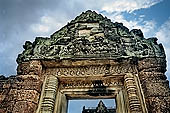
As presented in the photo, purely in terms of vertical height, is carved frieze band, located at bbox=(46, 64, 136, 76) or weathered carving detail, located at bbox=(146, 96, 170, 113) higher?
carved frieze band, located at bbox=(46, 64, 136, 76)

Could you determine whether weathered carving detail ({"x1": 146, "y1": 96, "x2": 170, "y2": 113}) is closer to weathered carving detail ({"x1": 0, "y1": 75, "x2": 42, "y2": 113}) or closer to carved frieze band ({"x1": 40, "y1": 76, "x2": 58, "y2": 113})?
carved frieze band ({"x1": 40, "y1": 76, "x2": 58, "y2": 113})

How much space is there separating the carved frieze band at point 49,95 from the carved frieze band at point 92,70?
312 mm

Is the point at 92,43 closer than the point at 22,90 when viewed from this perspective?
No

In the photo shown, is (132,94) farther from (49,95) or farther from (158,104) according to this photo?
(49,95)

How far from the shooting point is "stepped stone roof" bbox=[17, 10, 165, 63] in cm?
534

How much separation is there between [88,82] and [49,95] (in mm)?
1289

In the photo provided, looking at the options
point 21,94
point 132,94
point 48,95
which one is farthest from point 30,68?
point 132,94

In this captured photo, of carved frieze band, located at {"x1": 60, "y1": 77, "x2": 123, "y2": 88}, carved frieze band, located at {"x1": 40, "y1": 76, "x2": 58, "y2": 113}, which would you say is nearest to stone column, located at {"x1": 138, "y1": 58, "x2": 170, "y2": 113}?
carved frieze band, located at {"x1": 60, "y1": 77, "x2": 123, "y2": 88}

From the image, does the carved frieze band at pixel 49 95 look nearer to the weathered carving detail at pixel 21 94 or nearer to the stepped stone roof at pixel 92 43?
the weathered carving detail at pixel 21 94

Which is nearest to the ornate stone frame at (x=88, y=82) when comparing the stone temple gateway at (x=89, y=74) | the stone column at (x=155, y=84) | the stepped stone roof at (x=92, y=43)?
the stone temple gateway at (x=89, y=74)

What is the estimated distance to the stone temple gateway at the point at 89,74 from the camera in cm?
443

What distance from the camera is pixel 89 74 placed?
5117 mm

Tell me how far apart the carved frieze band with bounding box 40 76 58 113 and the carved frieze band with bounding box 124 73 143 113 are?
83.0 inches

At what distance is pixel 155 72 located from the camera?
187 inches
